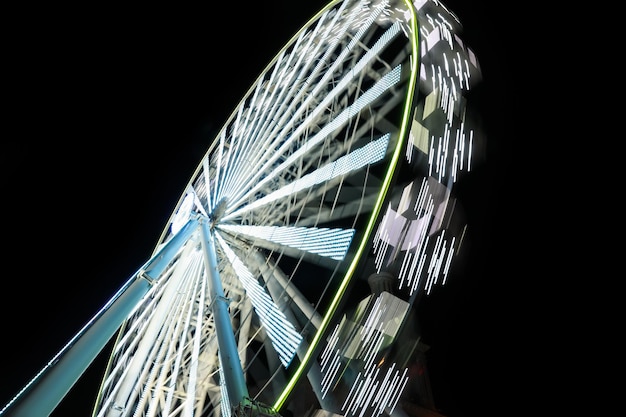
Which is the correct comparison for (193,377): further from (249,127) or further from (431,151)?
(249,127)

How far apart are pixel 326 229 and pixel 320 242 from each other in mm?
151

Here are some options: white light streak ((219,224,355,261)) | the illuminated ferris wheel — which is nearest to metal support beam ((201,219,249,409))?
the illuminated ferris wheel

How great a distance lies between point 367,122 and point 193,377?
421cm

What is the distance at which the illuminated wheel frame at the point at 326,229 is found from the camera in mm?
4879

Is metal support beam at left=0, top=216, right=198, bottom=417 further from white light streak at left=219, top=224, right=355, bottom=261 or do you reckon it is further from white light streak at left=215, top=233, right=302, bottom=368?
white light streak at left=219, top=224, right=355, bottom=261

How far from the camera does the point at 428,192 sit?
19.4 feet

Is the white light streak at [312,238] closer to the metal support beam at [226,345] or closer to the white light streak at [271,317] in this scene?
the white light streak at [271,317]

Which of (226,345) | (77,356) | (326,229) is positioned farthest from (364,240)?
(77,356)

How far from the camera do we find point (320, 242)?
5.22m

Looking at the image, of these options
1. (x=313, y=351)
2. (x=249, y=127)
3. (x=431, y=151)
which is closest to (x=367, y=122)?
(x=431, y=151)

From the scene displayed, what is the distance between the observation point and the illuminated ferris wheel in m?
4.70

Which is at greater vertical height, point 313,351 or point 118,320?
point 313,351

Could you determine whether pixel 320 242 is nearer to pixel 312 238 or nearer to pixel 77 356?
pixel 312 238

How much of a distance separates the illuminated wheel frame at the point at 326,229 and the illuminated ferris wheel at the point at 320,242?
1.0 inches
